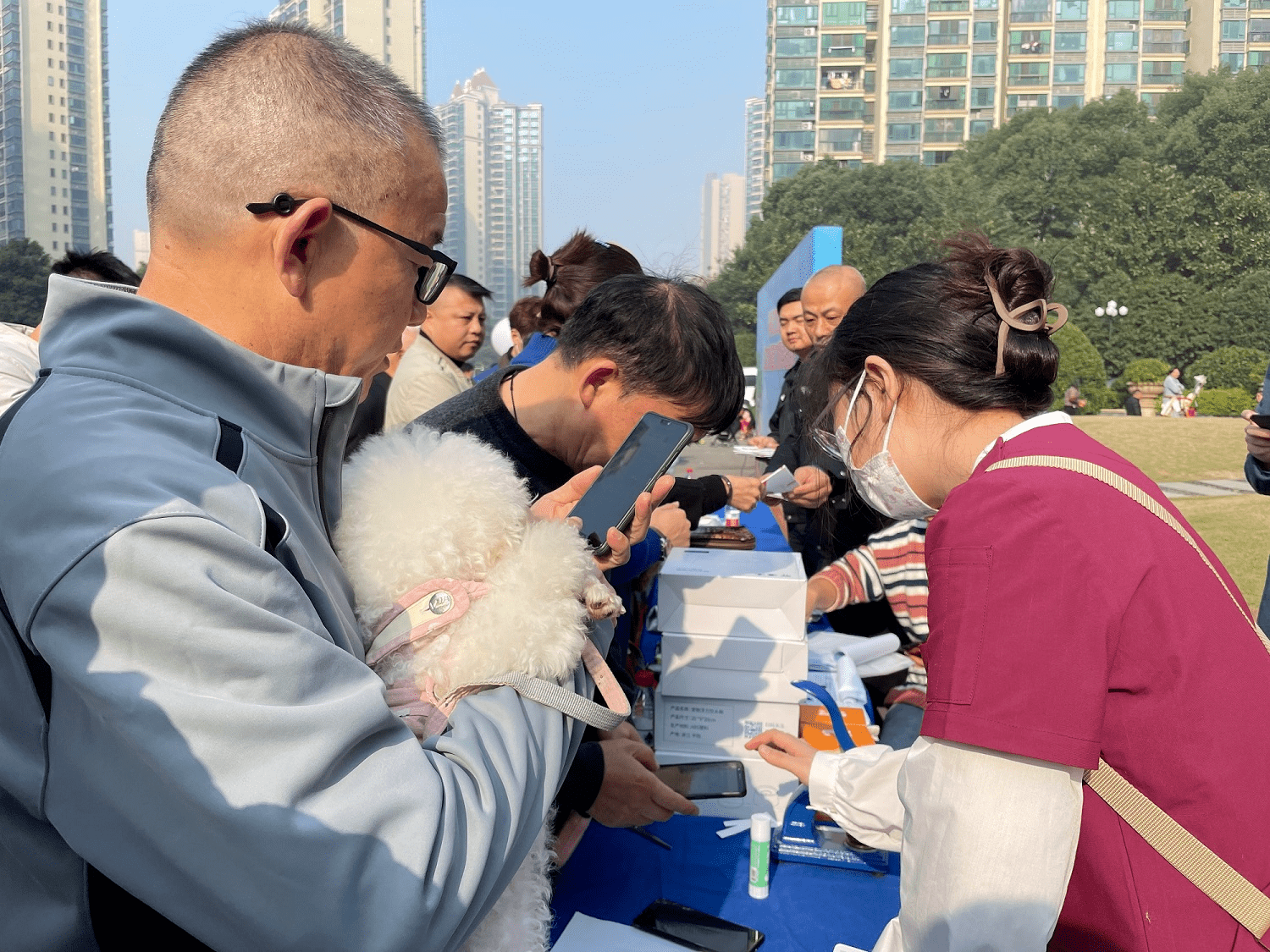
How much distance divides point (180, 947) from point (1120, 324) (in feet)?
126

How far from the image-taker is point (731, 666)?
2.23 metres

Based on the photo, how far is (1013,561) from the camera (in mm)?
1108

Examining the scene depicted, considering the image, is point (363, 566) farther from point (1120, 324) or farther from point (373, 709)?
point (1120, 324)

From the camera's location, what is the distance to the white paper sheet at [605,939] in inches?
59.2

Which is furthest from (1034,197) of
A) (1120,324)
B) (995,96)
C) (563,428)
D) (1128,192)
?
(563,428)

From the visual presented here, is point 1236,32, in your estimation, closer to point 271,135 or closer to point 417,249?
point 417,249

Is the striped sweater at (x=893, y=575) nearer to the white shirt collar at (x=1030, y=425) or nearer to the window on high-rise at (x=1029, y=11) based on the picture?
the white shirt collar at (x=1030, y=425)

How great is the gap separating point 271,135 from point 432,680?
2.10 ft

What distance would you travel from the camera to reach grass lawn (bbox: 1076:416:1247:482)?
53.9ft

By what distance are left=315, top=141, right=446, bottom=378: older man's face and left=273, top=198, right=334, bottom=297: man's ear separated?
27mm

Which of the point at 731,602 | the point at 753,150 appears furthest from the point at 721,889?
the point at 753,150

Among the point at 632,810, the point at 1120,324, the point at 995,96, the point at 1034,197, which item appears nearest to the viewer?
the point at 632,810

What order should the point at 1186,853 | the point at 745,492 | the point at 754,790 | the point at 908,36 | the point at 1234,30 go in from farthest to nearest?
1. the point at 908,36
2. the point at 1234,30
3. the point at 745,492
4. the point at 754,790
5. the point at 1186,853

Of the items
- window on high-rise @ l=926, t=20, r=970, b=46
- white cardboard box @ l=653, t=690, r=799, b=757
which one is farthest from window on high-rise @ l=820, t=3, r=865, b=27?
white cardboard box @ l=653, t=690, r=799, b=757
